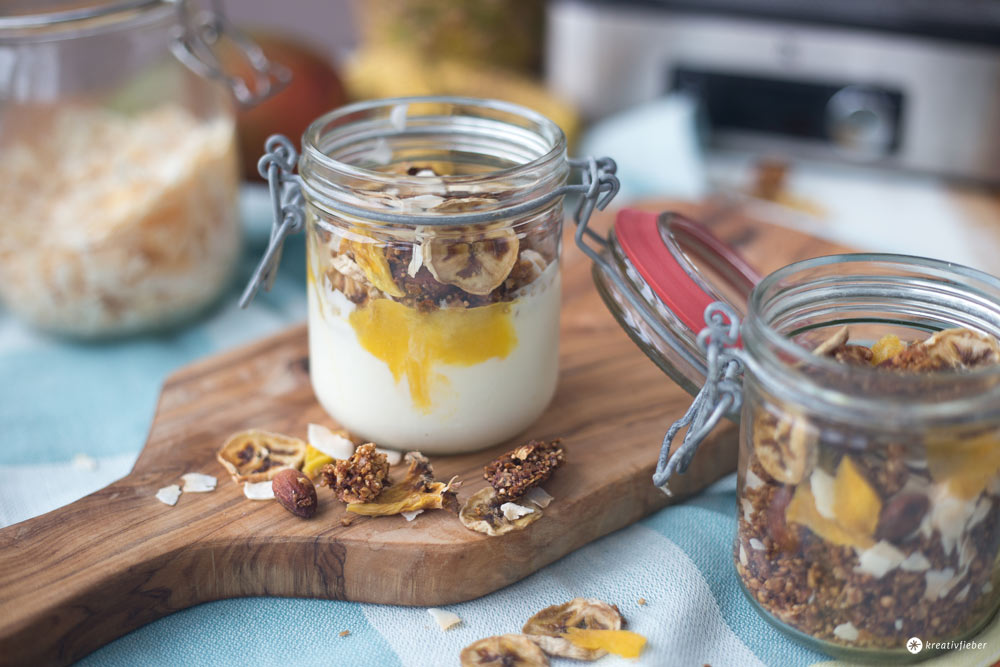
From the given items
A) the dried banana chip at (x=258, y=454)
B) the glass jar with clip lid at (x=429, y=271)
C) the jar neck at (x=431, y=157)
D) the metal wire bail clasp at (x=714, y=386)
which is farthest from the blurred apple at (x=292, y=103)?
the metal wire bail clasp at (x=714, y=386)

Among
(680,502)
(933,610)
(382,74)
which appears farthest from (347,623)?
(382,74)

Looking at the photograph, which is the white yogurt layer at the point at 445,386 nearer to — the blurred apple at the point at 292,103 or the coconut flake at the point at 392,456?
the coconut flake at the point at 392,456

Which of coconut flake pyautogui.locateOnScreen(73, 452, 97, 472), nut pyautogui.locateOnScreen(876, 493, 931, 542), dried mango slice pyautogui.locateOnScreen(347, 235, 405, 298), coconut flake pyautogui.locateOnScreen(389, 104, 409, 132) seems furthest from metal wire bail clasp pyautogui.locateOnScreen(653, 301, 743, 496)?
coconut flake pyautogui.locateOnScreen(73, 452, 97, 472)

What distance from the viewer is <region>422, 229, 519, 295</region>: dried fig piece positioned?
0.73m

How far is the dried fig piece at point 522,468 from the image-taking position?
29.6 inches

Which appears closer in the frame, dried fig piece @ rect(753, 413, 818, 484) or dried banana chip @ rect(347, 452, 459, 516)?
dried fig piece @ rect(753, 413, 818, 484)

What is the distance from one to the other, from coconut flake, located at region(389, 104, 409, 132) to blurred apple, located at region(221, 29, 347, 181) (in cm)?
47

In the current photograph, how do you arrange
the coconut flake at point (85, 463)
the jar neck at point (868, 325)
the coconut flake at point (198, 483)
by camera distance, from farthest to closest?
the coconut flake at point (85, 463) < the coconut flake at point (198, 483) < the jar neck at point (868, 325)

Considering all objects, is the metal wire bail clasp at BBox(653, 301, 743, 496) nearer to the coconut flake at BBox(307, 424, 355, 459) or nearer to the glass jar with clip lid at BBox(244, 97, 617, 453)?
the glass jar with clip lid at BBox(244, 97, 617, 453)

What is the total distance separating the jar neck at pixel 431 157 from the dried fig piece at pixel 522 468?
20cm

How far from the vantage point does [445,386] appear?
78 centimetres

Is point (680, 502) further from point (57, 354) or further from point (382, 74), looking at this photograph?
point (382, 74)

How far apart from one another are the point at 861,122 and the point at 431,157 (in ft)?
2.70

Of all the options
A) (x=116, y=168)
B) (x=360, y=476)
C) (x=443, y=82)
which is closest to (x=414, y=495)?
(x=360, y=476)
